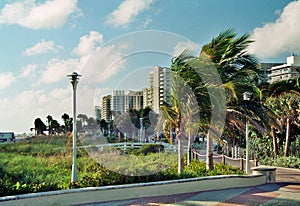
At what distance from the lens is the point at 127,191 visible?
9.52 meters

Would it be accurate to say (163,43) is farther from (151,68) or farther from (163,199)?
(163,199)

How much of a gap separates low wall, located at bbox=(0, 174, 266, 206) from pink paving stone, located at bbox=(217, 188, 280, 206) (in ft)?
2.48

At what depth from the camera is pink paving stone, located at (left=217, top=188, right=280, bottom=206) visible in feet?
31.3

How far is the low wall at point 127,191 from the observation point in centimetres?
830

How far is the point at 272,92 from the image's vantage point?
67.7 ft

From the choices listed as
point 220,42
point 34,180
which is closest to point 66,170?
point 34,180

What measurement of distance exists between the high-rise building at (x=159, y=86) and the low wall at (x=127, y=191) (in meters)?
3.36

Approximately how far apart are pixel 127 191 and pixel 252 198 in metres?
3.31

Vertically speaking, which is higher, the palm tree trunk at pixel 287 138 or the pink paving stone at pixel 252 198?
the palm tree trunk at pixel 287 138

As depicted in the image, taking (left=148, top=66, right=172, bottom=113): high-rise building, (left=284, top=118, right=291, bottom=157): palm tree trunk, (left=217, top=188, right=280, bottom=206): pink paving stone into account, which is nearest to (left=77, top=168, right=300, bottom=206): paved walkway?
(left=217, top=188, right=280, bottom=206): pink paving stone

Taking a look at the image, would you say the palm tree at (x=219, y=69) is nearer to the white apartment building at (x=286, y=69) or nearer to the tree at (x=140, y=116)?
the tree at (x=140, y=116)

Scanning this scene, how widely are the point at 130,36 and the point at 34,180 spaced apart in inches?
216

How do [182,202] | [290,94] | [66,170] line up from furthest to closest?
[290,94] < [66,170] < [182,202]

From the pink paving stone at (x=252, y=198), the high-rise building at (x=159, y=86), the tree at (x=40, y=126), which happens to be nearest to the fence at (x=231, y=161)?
the high-rise building at (x=159, y=86)
